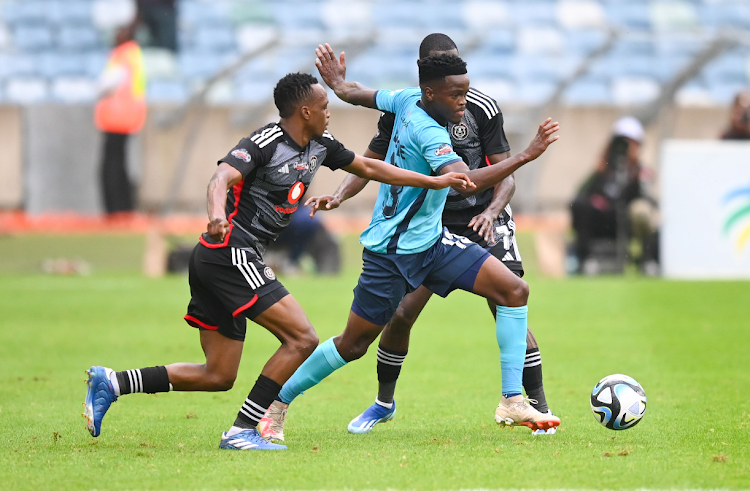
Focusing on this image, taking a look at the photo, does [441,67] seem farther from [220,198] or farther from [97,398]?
[97,398]

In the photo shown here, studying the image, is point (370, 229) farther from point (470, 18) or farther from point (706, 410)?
point (470, 18)

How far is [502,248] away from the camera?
6297mm

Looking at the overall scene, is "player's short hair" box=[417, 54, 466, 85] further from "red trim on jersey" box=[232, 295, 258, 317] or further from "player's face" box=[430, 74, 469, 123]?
"red trim on jersey" box=[232, 295, 258, 317]

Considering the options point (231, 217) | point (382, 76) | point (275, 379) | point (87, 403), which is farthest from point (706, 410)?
point (382, 76)

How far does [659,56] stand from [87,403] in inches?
584

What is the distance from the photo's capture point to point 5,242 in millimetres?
17000

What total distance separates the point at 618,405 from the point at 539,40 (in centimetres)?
1656

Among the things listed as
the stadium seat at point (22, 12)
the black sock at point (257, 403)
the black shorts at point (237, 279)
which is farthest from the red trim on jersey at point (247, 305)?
the stadium seat at point (22, 12)

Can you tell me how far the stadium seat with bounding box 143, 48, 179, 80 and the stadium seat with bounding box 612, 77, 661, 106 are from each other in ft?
27.0

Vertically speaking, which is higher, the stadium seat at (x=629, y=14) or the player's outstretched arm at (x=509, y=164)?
the stadium seat at (x=629, y=14)

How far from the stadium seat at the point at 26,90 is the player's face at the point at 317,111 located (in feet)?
51.1

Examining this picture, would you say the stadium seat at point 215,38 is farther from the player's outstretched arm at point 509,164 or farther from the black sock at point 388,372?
the player's outstretched arm at point 509,164

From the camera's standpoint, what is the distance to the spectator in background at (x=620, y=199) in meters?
15.2

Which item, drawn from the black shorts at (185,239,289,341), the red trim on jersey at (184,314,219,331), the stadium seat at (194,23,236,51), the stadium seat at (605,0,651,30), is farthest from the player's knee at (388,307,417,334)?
the stadium seat at (605,0,651,30)
